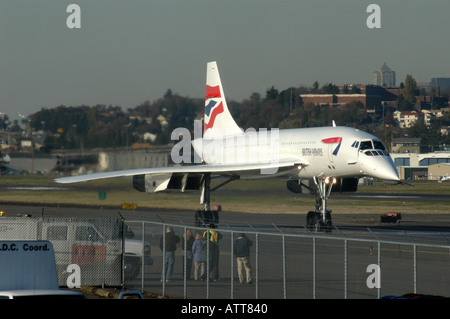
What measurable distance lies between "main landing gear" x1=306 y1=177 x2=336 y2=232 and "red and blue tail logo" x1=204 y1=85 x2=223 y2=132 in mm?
13410

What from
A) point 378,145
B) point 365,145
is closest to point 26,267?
point 365,145

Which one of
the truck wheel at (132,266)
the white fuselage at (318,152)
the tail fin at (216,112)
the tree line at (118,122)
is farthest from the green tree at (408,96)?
the truck wheel at (132,266)

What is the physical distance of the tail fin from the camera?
50.0 m

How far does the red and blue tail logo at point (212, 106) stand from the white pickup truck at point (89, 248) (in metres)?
29.3

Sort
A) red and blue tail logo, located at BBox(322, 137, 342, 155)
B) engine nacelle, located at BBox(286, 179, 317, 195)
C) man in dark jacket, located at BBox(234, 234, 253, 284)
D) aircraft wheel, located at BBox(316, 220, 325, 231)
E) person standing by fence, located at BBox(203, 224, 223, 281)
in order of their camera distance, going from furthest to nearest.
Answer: engine nacelle, located at BBox(286, 179, 317, 195) < red and blue tail logo, located at BBox(322, 137, 342, 155) < aircraft wheel, located at BBox(316, 220, 325, 231) < person standing by fence, located at BBox(203, 224, 223, 281) < man in dark jacket, located at BBox(234, 234, 253, 284)

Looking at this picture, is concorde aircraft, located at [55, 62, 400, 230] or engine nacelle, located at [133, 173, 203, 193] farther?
engine nacelle, located at [133, 173, 203, 193]

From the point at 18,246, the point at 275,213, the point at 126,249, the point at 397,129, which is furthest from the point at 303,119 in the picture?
the point at 18,246

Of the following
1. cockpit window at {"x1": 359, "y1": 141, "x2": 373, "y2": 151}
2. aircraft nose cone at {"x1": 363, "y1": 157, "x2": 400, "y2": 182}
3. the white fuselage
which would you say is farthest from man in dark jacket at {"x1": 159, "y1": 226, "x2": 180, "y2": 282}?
cockpit window at {"x1": 359, "y1": 141, "x2": 373, "y2": 151}

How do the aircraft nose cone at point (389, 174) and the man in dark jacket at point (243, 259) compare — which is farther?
the aircraft nose cone at point (389, 174)

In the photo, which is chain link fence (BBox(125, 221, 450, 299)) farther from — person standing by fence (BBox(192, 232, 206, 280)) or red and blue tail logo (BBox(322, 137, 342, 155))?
red and blue tail logo (BBox(322, 137, 342, 155))

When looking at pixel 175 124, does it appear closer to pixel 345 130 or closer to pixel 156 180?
pixel 156 180

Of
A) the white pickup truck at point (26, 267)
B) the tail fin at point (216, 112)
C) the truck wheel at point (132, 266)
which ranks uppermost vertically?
the tail fin at point (216, 112)

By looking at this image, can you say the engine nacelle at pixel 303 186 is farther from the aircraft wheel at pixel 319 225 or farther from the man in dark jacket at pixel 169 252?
the man in dark jacket at pixel 169 252

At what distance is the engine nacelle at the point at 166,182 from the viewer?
139 feet
